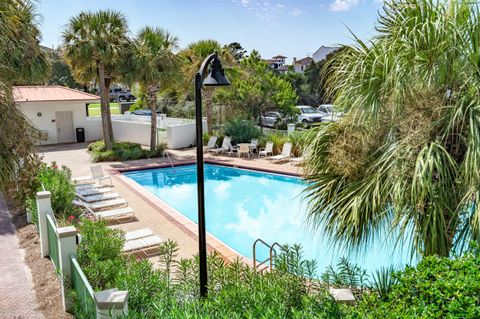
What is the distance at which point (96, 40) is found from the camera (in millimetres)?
18922

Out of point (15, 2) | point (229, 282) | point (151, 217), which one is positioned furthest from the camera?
point (151, 217)

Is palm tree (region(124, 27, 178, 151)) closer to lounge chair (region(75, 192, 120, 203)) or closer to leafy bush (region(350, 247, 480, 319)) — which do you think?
lounge chair (region(75, 192, 120, 203))

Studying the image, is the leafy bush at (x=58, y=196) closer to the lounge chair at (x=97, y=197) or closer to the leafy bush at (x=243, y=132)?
the lounge chair at (x=97, y=197)

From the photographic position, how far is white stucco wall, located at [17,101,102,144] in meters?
24.1

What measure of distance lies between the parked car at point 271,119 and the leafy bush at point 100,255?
22.3 m

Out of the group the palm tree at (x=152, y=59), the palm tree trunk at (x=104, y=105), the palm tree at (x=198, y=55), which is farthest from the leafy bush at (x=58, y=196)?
the palm tree at (x=198, y=55)

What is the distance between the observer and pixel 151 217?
1205 centimetres

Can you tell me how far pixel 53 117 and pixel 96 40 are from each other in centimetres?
799

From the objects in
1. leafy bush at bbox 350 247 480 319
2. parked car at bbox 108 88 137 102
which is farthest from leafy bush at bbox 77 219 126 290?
parked car at bbox 108 88 137 102

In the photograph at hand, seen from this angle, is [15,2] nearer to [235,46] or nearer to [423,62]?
[423,62]

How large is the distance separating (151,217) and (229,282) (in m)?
7.17

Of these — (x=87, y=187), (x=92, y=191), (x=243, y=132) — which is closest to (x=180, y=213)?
(x=92, y=191)

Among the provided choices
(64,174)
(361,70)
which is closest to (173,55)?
(64,174)

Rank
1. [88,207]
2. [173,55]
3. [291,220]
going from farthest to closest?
1. [173,55]
2. [291,220]
3. [88,207]
